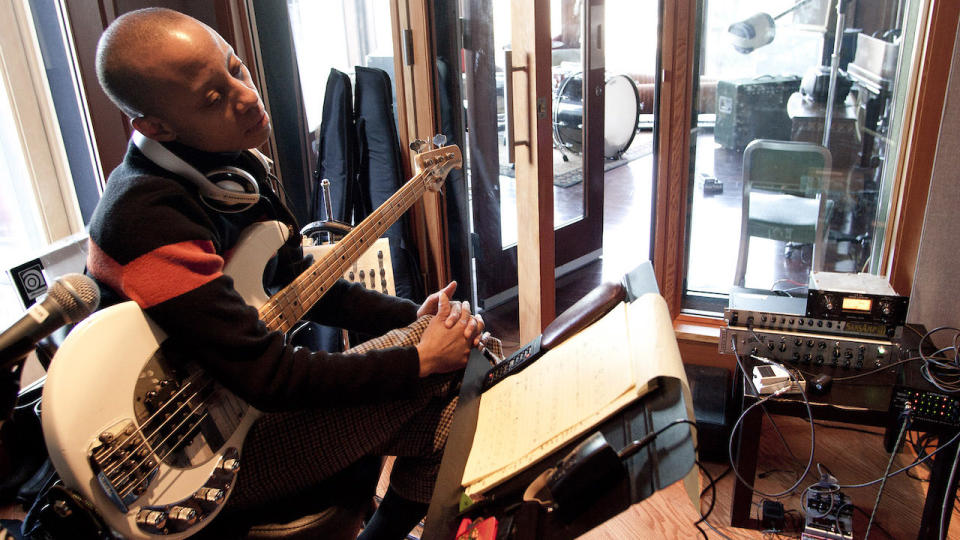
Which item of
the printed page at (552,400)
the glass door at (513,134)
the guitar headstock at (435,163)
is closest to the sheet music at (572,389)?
Result: the printed page at (552,400)

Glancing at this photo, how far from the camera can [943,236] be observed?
175 cm

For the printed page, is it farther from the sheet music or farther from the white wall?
the white wall

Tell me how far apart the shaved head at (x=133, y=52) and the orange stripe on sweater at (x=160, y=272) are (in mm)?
233

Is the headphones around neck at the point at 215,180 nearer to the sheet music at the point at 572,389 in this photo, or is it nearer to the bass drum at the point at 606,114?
the sheet music at the point at 572,389

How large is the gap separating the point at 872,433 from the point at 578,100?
1.78 m

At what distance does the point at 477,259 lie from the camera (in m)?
2.76

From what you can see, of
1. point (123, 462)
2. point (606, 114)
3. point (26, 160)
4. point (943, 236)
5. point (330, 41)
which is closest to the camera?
point (123, 462)

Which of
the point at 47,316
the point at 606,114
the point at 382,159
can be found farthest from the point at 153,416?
the point at 606,114

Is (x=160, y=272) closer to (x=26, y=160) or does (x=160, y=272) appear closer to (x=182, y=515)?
(x=182, y=515)

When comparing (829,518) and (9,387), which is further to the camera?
(829,518)

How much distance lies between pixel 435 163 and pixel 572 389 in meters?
0.92

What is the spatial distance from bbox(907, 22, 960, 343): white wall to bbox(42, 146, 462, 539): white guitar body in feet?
5.68

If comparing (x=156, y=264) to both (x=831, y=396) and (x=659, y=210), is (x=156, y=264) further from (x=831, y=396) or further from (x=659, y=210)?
(x=659, y=210)

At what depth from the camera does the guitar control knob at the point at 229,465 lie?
96 cm
